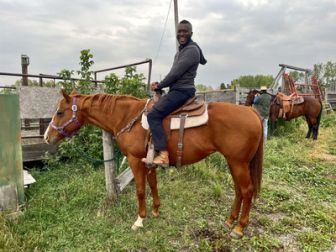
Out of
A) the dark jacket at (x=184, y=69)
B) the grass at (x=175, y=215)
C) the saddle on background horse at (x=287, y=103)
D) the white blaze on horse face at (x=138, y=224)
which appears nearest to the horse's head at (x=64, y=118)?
the grass at (x=175, y=215)

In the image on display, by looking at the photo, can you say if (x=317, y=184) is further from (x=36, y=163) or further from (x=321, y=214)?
(x=36, y=163)

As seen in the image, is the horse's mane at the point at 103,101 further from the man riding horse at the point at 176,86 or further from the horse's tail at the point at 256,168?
the horse's tail at the point at 256,168

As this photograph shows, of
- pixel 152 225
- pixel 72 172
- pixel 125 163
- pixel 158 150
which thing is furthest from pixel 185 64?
pixel 72 172

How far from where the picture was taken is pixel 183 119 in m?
3.47

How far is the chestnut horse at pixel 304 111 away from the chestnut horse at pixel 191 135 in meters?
7.30

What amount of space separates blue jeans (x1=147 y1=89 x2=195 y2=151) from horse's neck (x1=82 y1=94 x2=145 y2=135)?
1.34 ft

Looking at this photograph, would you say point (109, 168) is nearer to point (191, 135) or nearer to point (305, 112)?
point (191, 135)

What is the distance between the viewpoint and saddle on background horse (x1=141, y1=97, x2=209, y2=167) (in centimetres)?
345

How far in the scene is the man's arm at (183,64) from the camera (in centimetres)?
341

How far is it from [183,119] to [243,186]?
1.07 meters

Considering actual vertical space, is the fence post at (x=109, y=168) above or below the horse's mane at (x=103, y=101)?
below

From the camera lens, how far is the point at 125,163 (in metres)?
5.21

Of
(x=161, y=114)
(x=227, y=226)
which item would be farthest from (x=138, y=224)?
(x=161, y=114)

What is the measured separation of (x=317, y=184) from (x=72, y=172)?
4.49m
